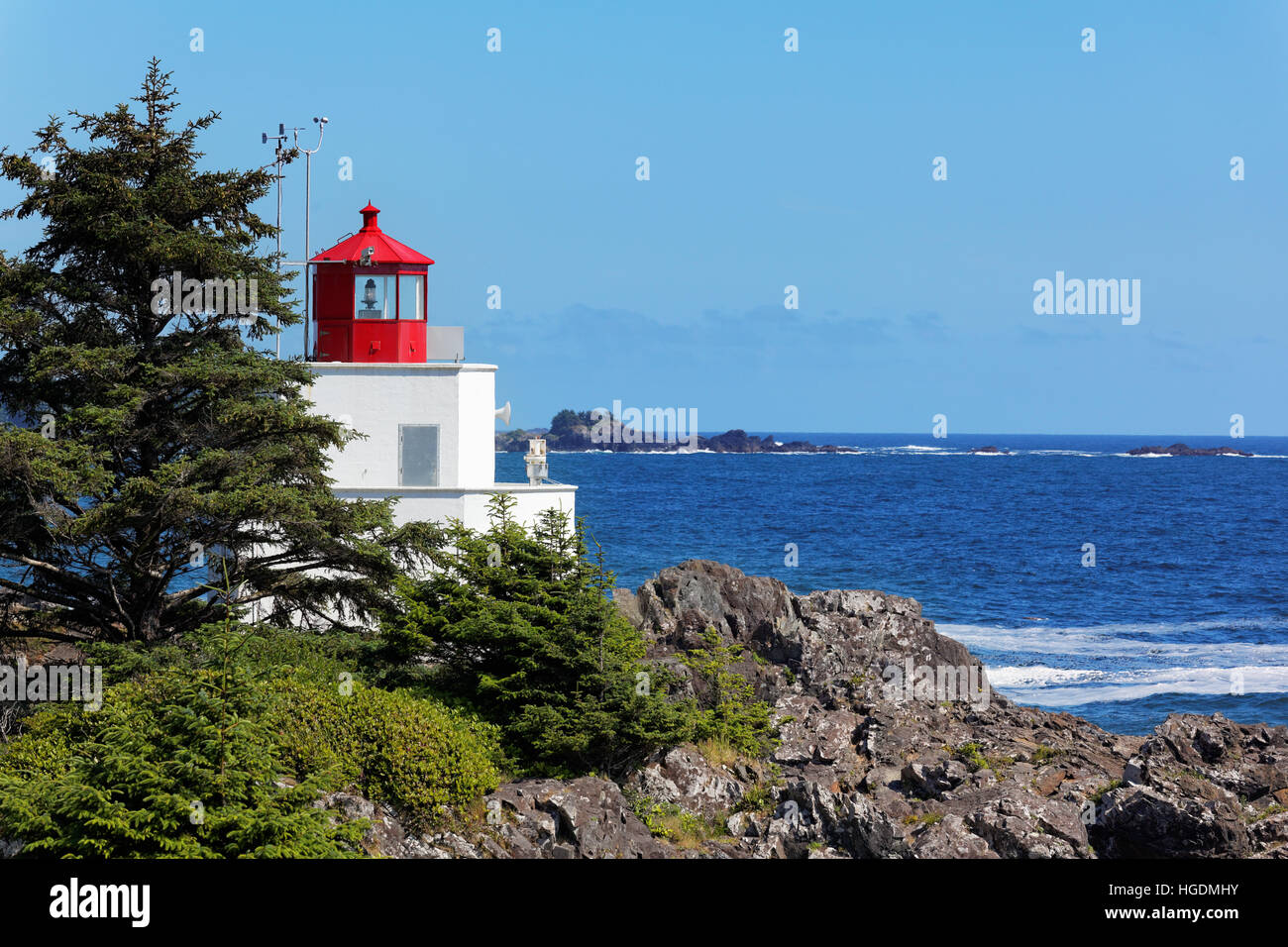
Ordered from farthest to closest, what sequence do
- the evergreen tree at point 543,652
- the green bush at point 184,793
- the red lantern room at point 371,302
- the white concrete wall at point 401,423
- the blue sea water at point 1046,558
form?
the blue sea water at point 1046,558 < the red lantern room at point 371,302 < the white concrete wall at point 401,423 < the evergreen tree at point 543,652 < the green bush at point 184,793

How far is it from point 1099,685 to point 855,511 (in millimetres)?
64173

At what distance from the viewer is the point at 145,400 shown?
1856 cm

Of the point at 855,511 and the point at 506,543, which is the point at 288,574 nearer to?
the point at 506,543

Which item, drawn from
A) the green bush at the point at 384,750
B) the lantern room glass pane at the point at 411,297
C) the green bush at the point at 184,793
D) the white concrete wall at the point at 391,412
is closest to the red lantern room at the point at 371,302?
the lantern room glass pane at the point at 411,297

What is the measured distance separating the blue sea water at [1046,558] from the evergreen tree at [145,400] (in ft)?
76.8

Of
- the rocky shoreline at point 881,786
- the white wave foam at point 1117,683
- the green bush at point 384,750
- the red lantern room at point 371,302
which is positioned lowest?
the white wave foam at point 1117,683

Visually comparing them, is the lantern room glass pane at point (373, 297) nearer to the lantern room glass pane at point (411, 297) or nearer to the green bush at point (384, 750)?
the lantern room glass pane at point (411, 297)

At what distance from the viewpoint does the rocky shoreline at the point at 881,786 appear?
15496mm

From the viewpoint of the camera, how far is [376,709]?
51.9 feet

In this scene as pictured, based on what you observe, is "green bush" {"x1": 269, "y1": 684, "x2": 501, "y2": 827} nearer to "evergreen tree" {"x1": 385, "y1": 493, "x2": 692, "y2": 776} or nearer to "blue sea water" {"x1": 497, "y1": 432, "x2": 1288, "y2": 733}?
"evergreen tree" {"x1": 385, "y1": 493, "x2": 692, "y2": 776}

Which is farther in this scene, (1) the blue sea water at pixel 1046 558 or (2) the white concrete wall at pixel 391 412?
(1) the blue sea water at pixel 1046 558

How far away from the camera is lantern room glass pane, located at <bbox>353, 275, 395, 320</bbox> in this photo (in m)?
26.3

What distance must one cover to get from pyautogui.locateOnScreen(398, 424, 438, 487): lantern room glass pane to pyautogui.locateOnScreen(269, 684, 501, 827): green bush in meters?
9.88

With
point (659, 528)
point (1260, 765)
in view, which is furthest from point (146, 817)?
point (659, 528)
